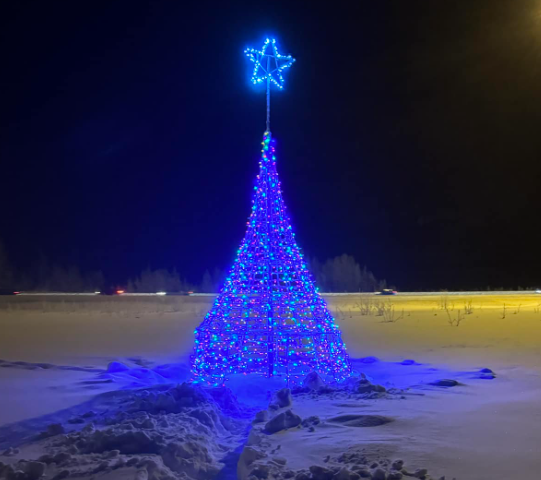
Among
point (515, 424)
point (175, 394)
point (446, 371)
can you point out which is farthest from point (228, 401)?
point (446, 371)

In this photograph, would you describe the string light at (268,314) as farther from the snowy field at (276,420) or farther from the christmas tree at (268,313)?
the snowy field at (276,420)

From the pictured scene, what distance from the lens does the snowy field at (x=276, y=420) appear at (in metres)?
4.15

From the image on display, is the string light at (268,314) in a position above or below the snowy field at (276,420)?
above

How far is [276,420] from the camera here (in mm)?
5324

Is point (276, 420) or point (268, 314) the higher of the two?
point (268, 314)

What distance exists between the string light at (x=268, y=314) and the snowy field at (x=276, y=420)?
1.93 ft

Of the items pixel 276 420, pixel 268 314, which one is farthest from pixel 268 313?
pixel 276 420

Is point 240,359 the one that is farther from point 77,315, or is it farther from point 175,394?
point 77,315

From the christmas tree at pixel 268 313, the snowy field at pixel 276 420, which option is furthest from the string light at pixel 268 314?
the snowy field at pixel 276 420

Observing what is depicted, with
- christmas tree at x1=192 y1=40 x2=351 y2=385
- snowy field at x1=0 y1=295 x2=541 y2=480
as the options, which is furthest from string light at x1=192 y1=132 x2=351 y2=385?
snowy field at x1=0 y1=295 x2=541 y2=480

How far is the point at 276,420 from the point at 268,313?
282cm

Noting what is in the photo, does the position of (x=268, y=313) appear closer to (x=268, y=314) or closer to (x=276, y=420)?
(x=268, y=314)

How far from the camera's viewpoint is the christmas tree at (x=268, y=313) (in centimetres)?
802

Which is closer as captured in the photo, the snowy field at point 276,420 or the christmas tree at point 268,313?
the snowy field at point 276,420
